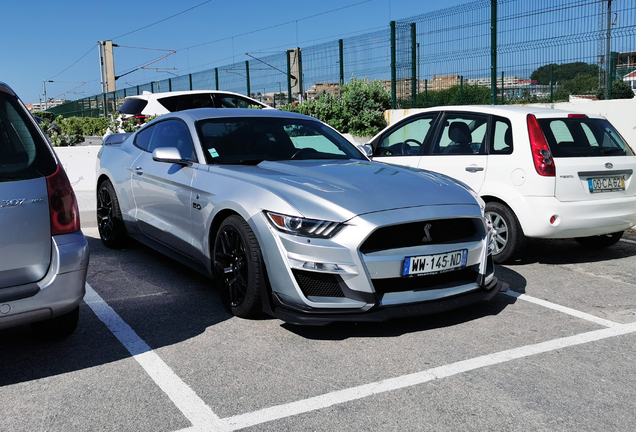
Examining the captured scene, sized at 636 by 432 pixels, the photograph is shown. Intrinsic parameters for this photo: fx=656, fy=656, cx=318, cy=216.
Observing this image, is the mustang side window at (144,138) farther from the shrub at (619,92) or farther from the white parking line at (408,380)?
the shrub at (619,92)

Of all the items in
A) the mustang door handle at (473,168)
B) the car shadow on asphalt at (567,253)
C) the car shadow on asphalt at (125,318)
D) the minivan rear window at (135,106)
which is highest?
the minivan rear window at (135,106)

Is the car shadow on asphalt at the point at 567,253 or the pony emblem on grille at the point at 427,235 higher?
the pony emblem on grille at the point at 427,235

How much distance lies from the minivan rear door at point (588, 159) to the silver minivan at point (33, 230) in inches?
164

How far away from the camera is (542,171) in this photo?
5.84m

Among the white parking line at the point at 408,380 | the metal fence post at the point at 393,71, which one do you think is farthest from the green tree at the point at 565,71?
the white parking line at the point at 408,380

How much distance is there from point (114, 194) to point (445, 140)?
346 centimetres

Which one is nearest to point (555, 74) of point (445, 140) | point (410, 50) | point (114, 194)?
point (410, 50)

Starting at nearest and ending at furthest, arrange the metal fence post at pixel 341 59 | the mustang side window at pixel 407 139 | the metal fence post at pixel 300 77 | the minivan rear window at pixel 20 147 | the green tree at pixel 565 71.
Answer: the minivan rear window at pixel 20 147, the mustang side window at pixel 407 139, the green tree at pixel 565 71, the metal fence post at pixel 341 59, the metal fence post at pixel 300 77

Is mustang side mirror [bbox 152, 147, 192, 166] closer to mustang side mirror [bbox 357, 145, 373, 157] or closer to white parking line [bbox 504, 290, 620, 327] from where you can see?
mustang side mirror [bbox 357, 145, 373, 157]

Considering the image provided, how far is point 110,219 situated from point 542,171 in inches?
170

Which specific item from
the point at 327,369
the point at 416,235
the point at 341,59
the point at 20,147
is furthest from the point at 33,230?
the point at 341,59

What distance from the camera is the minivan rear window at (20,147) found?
3.45m

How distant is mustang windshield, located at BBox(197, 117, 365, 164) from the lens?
17.3 ft

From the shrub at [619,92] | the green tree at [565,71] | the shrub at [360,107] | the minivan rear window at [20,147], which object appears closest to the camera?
the minivan rear window at [20,147]
